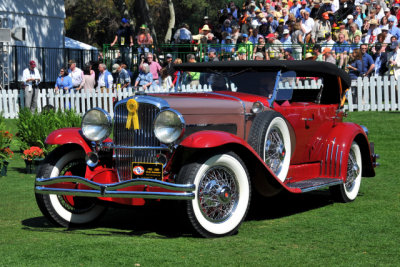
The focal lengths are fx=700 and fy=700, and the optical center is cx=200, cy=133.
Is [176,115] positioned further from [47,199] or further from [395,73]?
[395,73]

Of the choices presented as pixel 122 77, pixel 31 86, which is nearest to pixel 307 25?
pixel 122 77

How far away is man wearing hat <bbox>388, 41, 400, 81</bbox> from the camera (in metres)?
18.5

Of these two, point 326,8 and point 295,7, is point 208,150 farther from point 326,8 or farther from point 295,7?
point 295,7

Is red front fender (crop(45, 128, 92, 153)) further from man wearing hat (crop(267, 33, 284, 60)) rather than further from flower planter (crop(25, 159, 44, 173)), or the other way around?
man wearing hat (crop(267, 33, 284, 60))

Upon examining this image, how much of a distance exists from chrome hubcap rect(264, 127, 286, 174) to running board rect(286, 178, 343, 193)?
0.94ft

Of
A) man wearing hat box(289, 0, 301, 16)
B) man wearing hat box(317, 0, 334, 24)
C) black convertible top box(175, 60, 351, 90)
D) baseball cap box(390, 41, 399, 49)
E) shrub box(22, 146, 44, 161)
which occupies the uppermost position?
man wearing hat box(289, 0, 301, 16)

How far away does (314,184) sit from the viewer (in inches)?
303

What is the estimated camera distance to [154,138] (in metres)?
6.73

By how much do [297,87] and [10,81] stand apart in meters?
21.8

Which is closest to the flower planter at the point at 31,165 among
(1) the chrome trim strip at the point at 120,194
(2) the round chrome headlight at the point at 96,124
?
(2) the round chrome headlight at the point at 96,124

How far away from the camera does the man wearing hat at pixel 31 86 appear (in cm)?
2150

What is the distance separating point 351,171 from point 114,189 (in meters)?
3.56

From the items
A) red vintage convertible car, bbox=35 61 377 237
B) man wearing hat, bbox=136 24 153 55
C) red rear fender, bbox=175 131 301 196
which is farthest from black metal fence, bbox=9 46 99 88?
red rear fender, bbox=175 131 301 196

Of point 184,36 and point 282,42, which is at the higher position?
point 184,36
